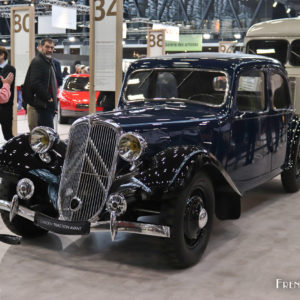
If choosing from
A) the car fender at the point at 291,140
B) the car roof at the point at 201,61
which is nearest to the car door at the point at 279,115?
the car fender at the point at 291,140

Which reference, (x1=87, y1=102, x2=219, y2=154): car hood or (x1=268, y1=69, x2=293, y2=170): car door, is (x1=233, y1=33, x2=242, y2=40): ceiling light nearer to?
(x1=268, y1=69, x2=293, y2=170): car door

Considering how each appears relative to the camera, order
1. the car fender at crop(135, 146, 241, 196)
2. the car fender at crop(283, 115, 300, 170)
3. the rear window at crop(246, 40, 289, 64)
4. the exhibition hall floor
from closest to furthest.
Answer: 1. the exhibition hall floor
2. the car fender at crop(135, 146, 241, 196)
3. the car fender at crop(283, 115, 300, 170)
4. the rear window at crop(246, 40, 289, 64)

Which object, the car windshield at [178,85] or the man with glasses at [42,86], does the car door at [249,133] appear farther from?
the man with glasses at [42,86]

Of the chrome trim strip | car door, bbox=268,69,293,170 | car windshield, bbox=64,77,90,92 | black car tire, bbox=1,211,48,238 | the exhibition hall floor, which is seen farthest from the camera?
car windshield, bbox=64,77,90,92

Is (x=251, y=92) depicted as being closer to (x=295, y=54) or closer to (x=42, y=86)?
(x=42, y=86)

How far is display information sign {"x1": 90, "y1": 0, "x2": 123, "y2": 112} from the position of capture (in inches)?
269

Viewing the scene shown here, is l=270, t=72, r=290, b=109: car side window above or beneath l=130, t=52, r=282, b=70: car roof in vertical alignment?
beneath

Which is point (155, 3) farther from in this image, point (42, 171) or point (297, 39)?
point (42, 171)

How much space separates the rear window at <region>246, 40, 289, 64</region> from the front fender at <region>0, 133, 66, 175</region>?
22.4ft

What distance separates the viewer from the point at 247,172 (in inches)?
197

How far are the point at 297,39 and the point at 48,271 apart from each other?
7687mm

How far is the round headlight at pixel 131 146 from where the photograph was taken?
12.2 ft

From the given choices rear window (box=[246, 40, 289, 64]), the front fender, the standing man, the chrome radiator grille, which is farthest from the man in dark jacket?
rear window (box=[246, 40, 289, 64])

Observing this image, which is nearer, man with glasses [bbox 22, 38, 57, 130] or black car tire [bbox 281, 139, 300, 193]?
black car tire [bbox 281, 139, 300, 193]
